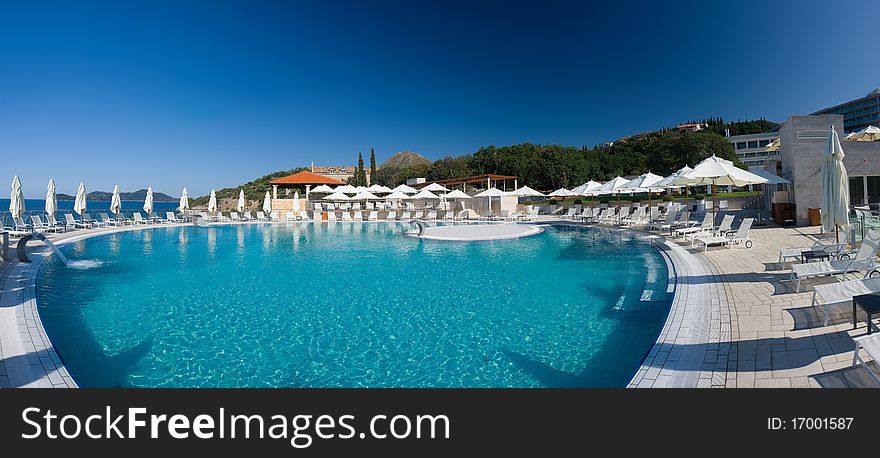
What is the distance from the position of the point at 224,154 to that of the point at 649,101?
3759 cm

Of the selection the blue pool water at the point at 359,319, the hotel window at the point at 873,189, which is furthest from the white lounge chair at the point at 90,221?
the hotel window at the point at 873,189

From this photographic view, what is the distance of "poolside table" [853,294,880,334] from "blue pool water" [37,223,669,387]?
1.70 metres

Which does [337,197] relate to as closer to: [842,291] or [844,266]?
[844,266]

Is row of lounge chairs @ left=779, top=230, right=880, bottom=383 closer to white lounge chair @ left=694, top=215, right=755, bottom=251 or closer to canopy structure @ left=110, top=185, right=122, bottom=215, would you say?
white lounge chair @ left=694, top=215, right=755, bottom=251

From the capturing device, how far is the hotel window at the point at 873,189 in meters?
12.8

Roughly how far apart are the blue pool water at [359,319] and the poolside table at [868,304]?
1.70 meters

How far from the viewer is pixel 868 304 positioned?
11.5 ft

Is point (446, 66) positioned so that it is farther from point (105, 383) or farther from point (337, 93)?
point (105, 383)

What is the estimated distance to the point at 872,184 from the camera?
42.1 feet

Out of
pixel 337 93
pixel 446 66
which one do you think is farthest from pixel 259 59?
pixel 446 66

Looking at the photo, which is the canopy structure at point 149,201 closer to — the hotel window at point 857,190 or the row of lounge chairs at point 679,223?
the row of lounge chairs at point 679,223

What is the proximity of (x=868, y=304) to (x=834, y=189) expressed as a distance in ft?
11.7

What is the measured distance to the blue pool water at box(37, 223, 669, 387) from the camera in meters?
3.96

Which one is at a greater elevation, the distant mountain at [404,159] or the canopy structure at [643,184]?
the distant mountain at [404,159]
